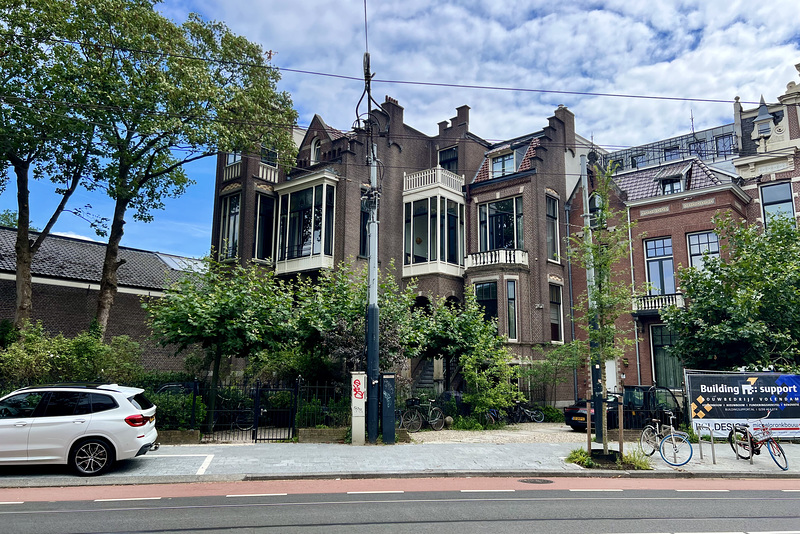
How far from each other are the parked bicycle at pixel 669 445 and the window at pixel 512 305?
469 inches

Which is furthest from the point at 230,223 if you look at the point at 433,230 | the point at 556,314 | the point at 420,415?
the point at 556,314

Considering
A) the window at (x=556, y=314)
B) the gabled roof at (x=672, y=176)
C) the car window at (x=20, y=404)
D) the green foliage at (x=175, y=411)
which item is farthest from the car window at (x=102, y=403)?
the gabled roof at (x=672, y=176)

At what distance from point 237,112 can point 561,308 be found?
1769 cm

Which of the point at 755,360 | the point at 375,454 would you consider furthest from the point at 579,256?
the point at 755,360

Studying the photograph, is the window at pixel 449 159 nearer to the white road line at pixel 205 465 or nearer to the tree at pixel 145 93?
the tree at pixel 145 93

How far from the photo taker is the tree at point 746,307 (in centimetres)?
1816

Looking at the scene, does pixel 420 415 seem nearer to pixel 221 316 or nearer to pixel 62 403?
pixel 221 316

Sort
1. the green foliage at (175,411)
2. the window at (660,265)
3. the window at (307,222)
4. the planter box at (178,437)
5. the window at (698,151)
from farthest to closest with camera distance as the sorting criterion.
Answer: the window at (698,151) < the window at (660,265) < the window at (307,222) < the green foliage at (175,411) < the planter box at (178,437)

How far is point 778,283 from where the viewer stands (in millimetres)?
18266

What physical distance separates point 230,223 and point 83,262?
22.0 ft

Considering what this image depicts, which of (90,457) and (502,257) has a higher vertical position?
(502,257)

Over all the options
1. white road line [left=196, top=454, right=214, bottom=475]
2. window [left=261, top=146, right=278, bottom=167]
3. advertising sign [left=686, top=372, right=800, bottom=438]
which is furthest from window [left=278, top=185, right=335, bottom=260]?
advertising sign [left=686, top=372, right=800, bottom=438]

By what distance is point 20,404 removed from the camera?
1108 centimetres

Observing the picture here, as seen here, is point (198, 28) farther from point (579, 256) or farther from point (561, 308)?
point (561, 308)
